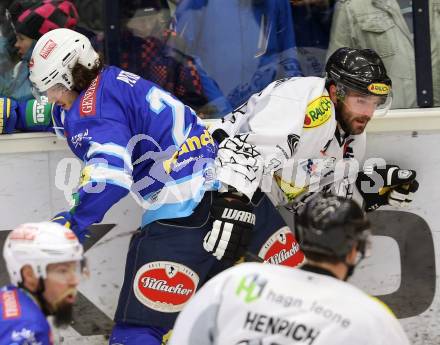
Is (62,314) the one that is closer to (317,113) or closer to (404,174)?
(317,113)

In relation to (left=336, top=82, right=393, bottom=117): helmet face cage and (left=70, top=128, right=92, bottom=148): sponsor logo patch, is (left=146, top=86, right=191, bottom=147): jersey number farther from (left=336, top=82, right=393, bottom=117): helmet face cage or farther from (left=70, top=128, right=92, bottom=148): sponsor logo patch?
(left=336, top=82, right=393, bottom=117): helmet face cage

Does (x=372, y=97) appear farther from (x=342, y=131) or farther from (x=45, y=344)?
(x=45, y=344)

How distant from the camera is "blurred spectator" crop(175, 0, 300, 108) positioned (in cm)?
469

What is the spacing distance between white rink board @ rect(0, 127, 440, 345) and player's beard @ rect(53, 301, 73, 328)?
4.60ft

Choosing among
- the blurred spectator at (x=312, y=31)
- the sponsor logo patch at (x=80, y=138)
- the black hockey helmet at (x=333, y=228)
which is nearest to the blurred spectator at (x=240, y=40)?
the blurred spectator at (x=312, y=31)

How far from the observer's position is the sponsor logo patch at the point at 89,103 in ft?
13.4

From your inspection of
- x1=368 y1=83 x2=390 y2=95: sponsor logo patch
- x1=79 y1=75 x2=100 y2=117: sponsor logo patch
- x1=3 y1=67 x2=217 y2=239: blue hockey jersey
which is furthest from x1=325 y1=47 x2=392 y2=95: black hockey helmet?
x1=79 y1=75 x2=100 y2=117: sponsor logo patch

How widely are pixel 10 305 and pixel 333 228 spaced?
90 cm

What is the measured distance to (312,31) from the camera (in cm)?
476

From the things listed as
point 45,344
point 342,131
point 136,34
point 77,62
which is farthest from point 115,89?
point 45,344

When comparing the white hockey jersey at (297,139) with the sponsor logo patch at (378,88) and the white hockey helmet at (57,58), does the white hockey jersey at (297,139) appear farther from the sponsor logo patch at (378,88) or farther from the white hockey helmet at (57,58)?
the white hockey helmet at (57,58)

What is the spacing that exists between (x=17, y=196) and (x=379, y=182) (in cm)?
146

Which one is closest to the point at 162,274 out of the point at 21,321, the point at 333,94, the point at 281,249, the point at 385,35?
the point at 281,249

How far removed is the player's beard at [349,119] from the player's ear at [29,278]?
1647 mm
